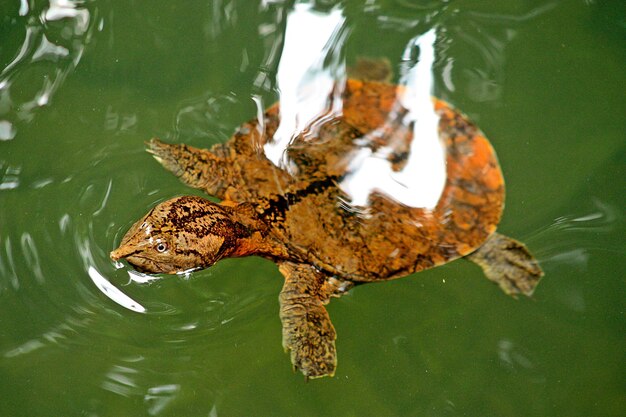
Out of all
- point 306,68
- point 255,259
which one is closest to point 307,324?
point 255,259

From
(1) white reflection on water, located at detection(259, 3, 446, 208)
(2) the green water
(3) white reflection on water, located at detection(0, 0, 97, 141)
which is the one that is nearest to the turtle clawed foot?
(2) the green water

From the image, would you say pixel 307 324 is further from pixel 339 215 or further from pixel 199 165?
pixel 199 165

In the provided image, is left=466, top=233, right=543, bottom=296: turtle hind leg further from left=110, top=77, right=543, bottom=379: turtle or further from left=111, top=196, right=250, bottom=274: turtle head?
left=111, top=196, right=250, bottom=274: turtle head

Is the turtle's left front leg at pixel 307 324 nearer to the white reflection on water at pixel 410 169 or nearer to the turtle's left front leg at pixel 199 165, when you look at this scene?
the white reflection on water at pixel 410 169

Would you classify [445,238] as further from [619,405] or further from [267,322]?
[619,405]

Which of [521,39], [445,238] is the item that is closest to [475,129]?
[445,238]

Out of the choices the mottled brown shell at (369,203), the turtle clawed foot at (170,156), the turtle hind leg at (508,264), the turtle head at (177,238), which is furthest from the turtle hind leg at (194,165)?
the turtle hind leg at (508,264)
